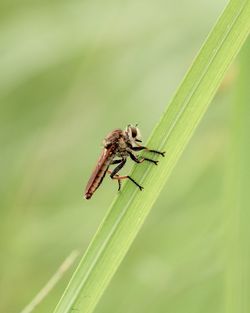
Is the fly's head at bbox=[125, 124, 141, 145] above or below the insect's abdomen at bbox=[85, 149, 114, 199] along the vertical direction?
above

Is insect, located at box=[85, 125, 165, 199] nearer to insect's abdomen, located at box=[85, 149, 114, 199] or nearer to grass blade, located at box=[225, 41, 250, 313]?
insect's abdomen, located at box=[85, 149, 114, 199]

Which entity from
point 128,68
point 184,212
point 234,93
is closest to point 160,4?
point 128,68

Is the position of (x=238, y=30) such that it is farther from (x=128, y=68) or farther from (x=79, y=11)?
(x=79, y=11)

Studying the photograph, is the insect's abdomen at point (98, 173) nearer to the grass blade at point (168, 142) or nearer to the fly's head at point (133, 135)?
the fly's head at point (133, 135)

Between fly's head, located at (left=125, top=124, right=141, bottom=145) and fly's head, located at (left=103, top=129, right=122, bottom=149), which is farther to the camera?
fly's head, located at (left=103, top=129, right=122, bottom=149)

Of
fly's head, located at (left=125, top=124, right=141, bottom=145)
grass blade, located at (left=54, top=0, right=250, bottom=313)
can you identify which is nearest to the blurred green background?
fly's head, located at (left=125, top=124, right=141, bottom=145)

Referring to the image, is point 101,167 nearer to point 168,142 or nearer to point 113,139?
point 113,139

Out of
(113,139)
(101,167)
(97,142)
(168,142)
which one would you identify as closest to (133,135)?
(113,139)
